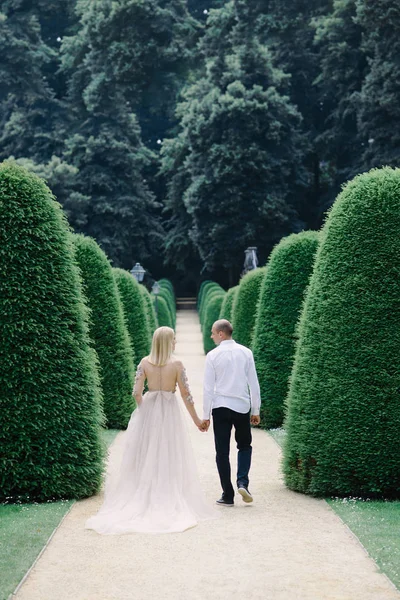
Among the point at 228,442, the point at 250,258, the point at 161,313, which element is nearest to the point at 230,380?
the point at 228,442

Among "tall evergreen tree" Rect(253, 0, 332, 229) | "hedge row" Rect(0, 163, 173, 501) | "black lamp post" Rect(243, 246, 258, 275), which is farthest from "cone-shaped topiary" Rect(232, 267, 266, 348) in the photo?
"tall evergreen tree" Rect(253, 0, 332, 229)

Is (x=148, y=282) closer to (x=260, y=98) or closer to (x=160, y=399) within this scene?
(x=260, y=98)

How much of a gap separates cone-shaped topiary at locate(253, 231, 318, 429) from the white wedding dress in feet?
20.1

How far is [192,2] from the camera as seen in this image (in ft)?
201

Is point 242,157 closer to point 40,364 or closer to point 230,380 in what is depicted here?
point 40,364

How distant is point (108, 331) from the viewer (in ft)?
45.2

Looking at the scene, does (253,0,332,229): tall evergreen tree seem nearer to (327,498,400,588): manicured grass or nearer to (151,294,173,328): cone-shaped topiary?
(151,294,173,328): cone-shaped topiary

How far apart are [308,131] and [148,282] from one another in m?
12.8

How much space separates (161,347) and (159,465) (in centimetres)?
106

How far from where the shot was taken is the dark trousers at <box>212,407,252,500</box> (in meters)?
7.89

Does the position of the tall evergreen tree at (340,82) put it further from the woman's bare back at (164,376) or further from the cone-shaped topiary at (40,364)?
the woman's bare back at (164,376)

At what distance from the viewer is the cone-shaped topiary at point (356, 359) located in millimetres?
8008

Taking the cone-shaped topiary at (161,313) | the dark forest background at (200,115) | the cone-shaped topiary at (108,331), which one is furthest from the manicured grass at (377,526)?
the dark forest background at (200,115)

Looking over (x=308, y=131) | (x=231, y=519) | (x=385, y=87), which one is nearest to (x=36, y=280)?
(x=231, y=519)
